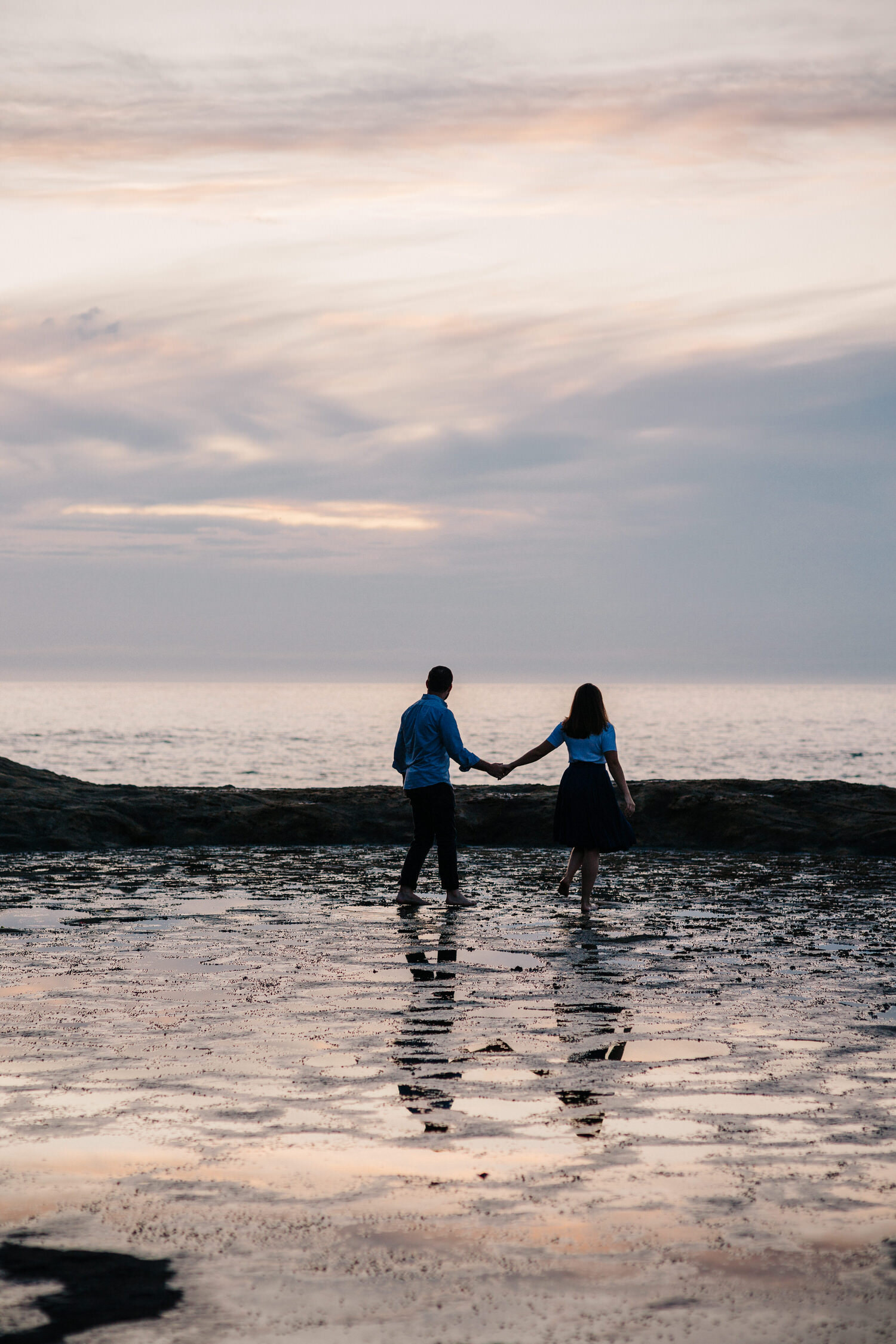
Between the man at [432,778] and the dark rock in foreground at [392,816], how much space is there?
5629 mm

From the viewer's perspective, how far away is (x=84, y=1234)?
367 cm

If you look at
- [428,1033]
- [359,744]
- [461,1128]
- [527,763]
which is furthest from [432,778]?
[359,744]

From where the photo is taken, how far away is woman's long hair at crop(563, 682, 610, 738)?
10992mm

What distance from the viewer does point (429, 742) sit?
38.0 ft

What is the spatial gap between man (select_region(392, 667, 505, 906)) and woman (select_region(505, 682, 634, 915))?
840mm

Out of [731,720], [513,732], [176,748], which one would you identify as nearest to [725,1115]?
[176,748]

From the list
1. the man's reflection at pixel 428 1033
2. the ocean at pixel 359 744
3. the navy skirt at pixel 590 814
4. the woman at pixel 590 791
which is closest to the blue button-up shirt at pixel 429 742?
the woman at pixel 590 791

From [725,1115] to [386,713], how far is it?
470 feet

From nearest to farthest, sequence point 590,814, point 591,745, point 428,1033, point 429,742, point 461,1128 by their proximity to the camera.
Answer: point 461,1128 → point 428,1033 → point 590,814 → point 591,745 → point 429,742

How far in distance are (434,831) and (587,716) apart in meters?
1.87

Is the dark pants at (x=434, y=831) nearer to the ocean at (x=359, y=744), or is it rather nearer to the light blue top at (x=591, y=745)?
the light blue top at (x=591, y=745)

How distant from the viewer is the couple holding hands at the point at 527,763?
36.0ft

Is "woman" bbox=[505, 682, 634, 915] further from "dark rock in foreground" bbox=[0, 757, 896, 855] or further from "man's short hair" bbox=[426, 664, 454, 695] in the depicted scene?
"dark rock in foreground" bbox=[0, 757, 896, 855]

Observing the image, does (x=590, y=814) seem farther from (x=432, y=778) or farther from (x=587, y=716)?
(x=432, y=778)
